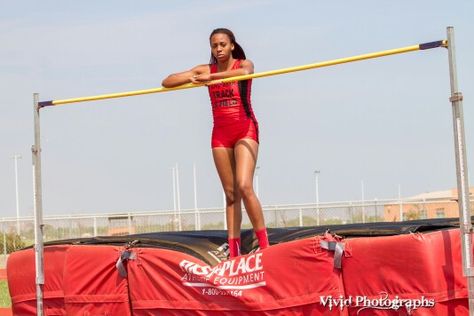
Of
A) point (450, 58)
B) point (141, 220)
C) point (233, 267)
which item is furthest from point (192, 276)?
point (141, 220)

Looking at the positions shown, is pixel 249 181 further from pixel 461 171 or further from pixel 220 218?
pixel 220 218

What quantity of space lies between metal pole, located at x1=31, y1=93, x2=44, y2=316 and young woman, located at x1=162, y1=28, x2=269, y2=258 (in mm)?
1165

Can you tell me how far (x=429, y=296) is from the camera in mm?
5633

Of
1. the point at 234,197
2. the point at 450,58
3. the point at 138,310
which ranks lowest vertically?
the point at 138,310

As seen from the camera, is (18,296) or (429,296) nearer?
(429,296)

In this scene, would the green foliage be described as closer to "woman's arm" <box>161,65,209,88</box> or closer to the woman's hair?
"woman's arm" <box>161,65,209,88</box>

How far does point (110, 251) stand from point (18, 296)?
46.4 inches

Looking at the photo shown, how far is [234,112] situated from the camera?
6.91 metres

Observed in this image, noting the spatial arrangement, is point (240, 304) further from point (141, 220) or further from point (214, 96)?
point (141, 220)

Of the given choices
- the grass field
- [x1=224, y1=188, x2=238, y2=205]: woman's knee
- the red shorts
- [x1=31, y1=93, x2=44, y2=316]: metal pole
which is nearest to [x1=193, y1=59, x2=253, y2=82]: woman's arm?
the red shorts

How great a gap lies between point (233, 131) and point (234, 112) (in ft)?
0.43
